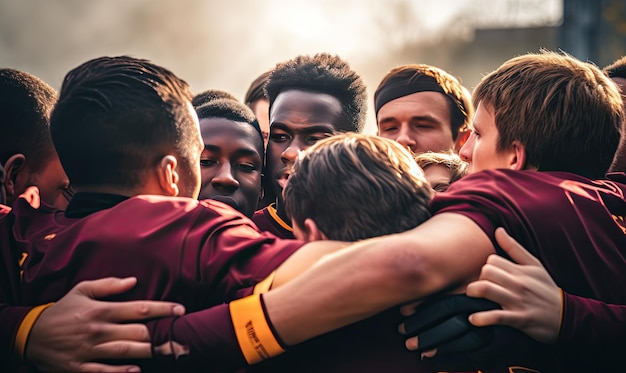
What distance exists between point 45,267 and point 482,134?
1763 millimetres

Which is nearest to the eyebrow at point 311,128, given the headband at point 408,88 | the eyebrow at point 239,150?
the eyebrow at point 239,150

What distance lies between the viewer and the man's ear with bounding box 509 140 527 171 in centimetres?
304

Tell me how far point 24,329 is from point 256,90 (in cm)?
368

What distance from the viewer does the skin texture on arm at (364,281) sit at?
2.45 meters

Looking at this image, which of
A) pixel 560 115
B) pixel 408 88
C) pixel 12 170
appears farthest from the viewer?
pixel 408 88

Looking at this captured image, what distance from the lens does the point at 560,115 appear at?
119 inches

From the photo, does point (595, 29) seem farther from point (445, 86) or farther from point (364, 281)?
point (364, 281)

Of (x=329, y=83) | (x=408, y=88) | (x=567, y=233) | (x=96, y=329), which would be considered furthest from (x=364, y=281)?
(x=408, y=88)

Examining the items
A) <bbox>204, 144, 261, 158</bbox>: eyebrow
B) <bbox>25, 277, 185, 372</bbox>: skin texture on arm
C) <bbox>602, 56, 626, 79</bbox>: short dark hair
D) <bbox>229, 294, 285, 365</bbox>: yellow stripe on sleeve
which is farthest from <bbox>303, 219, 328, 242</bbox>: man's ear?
<bbox>602, 56, 626, 79</bbox>: short dark hair

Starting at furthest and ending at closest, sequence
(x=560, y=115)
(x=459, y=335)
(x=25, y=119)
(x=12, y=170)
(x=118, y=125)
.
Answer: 1. (x=25, y=119)
2. (x=12, y=170)
3. (x=560, y=115)
4. (x=118, y=125)
5. (x=459, y=335)

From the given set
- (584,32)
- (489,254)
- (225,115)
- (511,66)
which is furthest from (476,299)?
(584,32)

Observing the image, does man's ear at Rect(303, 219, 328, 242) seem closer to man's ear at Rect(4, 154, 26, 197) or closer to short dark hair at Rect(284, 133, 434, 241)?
short dark hair at Rect(284, 133, 434, 241)

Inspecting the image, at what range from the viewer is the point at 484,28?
37.8 metres

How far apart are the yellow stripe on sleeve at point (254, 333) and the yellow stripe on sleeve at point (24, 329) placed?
0.72 m
